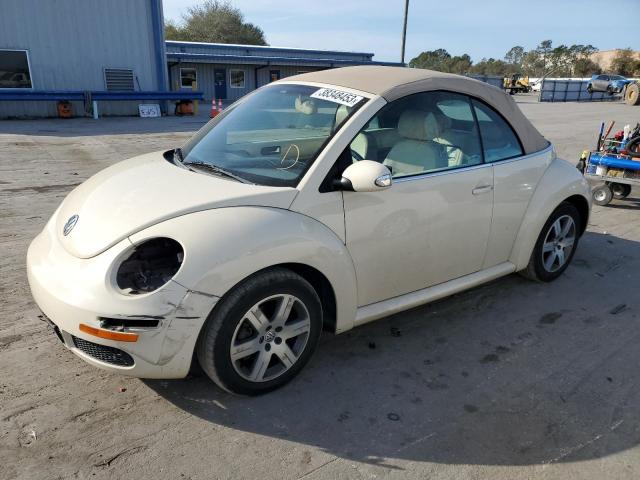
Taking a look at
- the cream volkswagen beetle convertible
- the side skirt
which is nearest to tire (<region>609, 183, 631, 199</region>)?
the cream volkswagen beetle convertible

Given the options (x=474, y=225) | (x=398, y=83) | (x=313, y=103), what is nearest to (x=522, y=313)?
(x=474, y=225)

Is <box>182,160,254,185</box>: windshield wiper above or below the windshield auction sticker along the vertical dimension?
below

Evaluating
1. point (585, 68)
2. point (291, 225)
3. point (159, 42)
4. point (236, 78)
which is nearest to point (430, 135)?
point (291, 225)

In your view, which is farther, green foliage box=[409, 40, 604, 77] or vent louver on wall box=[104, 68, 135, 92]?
green foliage box=[409, 40, 604, 77]

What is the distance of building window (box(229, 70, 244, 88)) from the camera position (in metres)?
34.6

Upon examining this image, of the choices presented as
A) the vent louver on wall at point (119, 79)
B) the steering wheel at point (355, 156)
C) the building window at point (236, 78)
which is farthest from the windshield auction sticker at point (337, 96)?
the building window at point (236, 78)

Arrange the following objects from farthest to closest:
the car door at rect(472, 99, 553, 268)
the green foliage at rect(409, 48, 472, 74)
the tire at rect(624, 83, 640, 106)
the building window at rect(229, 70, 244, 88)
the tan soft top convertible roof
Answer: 1. the green foliage at rect(409, 48, 472, 74)
2. the building window at rect(229, 70, 244, 88)
3. the tire at rect(624, 83, 640, 106)
4. the car door at rect(472, 99, 553, 268)
5. the tan soft top convertible roof

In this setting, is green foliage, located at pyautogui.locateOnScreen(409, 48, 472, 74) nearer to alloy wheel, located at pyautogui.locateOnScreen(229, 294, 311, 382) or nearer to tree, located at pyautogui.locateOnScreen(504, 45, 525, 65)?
tree, located at pyautogui.locateOnScreen(504, 45, 525, 65)

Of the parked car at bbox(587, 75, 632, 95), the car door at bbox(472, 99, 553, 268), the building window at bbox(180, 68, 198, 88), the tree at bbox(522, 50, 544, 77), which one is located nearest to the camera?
the car door at bbox(472, 99, 553, 268)

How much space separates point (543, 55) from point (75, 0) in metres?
92.5

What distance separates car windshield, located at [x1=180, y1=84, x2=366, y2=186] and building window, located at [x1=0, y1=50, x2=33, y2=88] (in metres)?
18.8

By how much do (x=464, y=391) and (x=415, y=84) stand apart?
1.98 meters

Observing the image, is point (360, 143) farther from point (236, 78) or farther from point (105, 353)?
point (236, 78)

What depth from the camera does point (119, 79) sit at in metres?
20.9
